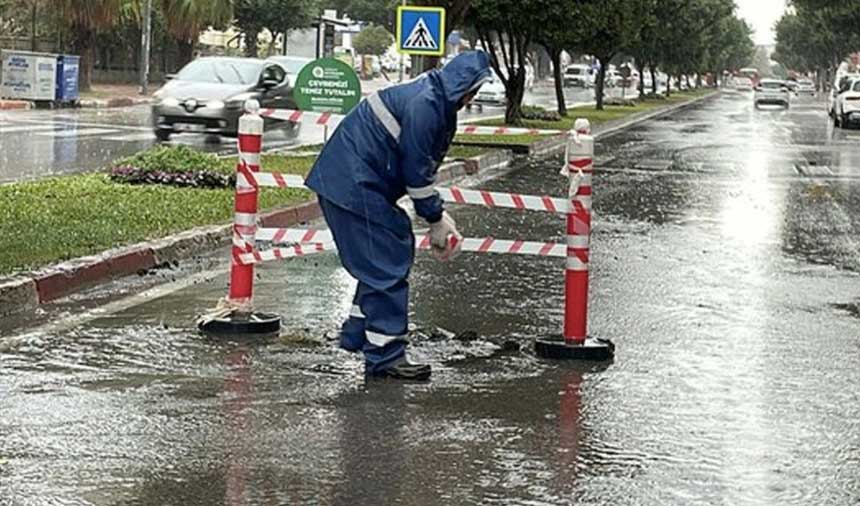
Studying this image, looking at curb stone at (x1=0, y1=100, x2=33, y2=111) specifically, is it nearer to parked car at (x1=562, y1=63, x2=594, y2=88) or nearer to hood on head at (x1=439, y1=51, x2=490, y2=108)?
hood on head at (x1=439, y1=51, x2=490, y2=108)

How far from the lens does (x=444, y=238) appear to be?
717 centimetres

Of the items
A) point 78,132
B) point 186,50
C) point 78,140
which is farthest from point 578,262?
point 186,50

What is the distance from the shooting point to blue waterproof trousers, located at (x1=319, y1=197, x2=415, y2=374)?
7.06 m

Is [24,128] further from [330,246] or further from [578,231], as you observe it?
[578,231]

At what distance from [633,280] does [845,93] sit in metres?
37.3

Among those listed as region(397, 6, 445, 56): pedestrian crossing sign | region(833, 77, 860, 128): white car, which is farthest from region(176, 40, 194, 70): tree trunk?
region(397, 6, 445, 56): pedestrian crossing sign

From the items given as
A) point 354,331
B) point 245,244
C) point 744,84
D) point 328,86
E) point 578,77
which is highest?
point 744,84

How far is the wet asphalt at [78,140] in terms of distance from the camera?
1886 cm

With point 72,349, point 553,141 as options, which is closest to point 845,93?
point 553,141

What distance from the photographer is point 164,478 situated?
5316 millimetres

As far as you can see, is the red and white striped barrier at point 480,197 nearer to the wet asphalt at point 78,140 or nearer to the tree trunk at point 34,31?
the wet asphalt at point 78,140

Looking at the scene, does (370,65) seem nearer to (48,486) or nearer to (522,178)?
(522,178)

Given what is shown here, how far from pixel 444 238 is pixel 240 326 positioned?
157 centimetres

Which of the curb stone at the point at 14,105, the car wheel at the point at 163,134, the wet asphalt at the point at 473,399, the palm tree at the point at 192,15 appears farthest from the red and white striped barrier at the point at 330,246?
the palm tree at the point at 192,15
